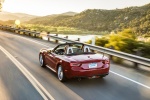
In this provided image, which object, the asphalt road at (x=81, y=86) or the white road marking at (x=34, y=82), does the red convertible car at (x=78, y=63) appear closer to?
the asphalt road at (x=81, y=86)

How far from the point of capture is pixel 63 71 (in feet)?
36.9

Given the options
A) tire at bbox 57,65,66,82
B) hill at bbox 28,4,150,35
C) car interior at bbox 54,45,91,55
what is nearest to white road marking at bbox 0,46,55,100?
tire at bbox 57,65,66,82

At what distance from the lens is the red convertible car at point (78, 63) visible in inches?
427

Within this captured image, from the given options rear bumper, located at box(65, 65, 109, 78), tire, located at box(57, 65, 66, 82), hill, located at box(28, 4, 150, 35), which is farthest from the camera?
hill, located at box(28, 4, 150, 35)

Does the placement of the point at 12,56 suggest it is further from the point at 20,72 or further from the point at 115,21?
the point at 115,21

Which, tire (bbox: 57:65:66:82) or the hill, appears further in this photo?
the hill

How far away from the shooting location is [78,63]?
35.5 ft

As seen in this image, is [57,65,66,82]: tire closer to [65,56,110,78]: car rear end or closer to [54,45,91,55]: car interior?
[65,56,110,78]: car rear end

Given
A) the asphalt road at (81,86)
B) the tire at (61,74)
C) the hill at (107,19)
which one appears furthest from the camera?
the hill at (107,19)

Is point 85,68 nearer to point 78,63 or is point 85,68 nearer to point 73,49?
point 78,63

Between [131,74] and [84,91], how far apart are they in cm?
352

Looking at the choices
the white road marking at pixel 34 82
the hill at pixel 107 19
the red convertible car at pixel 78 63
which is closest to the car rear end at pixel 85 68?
the red convertible car at pixel 78 63

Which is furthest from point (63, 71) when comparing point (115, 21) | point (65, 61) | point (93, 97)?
point (115, 21)

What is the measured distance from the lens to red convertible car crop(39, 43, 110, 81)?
10.9m
